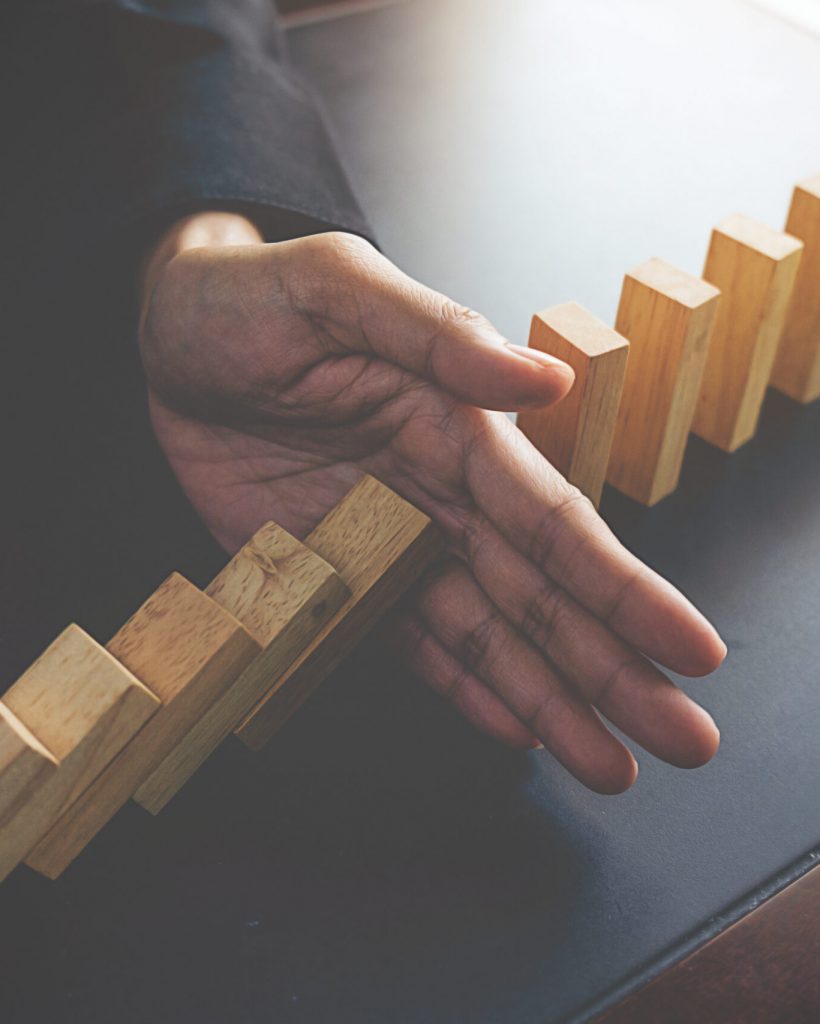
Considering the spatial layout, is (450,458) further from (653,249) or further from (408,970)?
(653,249)

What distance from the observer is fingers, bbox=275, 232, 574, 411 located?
571 mm

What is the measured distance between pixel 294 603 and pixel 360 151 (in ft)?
2.19

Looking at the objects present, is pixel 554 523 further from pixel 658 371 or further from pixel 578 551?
pixel 658 371

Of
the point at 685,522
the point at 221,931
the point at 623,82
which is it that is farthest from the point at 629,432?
the point at 623,82

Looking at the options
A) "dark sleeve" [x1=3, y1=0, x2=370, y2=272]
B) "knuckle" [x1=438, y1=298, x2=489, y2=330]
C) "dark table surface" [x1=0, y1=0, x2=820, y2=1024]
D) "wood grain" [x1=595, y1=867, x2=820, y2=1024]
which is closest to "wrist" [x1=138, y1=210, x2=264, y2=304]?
"dark sleeve" [x1=3, y1=0, x2=370, y2=272]

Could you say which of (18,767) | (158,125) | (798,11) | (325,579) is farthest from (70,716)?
(798,11)

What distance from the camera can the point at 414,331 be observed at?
61cm

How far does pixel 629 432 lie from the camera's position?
72cm

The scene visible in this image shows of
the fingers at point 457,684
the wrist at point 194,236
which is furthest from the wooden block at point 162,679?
the wrist at point 194,236

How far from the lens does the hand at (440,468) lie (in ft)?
1.79

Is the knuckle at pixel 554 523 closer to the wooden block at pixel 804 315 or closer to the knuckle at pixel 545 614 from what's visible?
the knuckle at pixel 545 614

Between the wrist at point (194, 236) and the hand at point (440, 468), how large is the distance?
0.30 feet

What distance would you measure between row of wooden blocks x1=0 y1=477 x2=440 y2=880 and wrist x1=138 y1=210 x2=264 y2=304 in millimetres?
318

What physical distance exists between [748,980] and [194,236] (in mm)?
620
